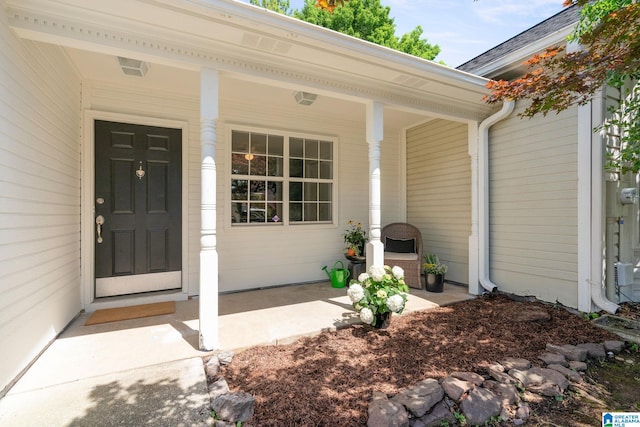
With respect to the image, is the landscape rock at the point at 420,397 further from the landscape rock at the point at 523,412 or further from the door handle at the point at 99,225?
the door handle at the point at 99,225

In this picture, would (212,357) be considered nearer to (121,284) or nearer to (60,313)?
(60,313)

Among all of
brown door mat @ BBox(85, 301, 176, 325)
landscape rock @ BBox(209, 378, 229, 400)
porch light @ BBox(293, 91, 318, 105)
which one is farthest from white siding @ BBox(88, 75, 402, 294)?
landscape rock @ BBox(209, 378, 229, 400)

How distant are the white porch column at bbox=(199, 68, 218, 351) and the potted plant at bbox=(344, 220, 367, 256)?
243 centimetres

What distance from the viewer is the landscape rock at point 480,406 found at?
1.72 m

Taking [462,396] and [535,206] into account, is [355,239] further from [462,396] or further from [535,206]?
[462,396]

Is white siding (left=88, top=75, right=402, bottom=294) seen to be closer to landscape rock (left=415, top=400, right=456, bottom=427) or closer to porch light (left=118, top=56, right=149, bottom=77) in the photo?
porch light (left=118, top=56, right=149, bottom=77)

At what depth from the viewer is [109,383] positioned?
6.44 ft

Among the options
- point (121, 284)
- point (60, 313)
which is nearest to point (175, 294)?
point (121, 284)

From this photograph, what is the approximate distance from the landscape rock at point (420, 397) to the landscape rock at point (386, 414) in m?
0.05

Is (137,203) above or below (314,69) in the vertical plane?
below

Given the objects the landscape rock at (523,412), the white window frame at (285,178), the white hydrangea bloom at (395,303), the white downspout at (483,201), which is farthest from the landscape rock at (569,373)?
the white window frame at (285,178)

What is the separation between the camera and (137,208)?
3.46 m

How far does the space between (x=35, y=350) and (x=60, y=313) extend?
494 millimetres

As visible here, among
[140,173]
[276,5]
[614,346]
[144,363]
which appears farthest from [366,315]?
[276,5]
